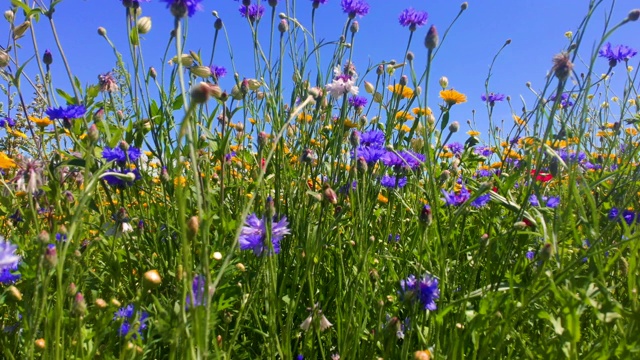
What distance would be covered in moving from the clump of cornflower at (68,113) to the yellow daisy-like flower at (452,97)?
144cm

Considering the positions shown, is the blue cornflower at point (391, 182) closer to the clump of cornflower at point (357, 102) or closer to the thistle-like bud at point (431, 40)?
the clump of cornflower at point (357, 102)

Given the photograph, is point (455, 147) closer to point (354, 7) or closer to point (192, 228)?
point (354, 7)

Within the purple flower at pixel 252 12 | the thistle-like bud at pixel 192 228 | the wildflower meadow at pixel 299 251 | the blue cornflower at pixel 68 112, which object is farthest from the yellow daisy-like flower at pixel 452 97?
the thistle-like bud at pixel 192 228

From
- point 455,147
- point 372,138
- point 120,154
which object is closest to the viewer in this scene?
point 120,154

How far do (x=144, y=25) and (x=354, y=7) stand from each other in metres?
0.98

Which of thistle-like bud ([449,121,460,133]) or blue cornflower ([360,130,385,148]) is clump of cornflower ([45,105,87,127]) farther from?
thistle-like bud ([449,121,460,133])

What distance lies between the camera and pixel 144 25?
149cm

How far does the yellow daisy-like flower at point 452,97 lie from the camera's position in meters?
2.21

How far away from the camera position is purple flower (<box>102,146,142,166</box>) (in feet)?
4.85

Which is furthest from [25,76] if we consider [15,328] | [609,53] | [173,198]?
[609,53]

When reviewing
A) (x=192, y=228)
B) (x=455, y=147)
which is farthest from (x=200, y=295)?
(x=455, y=147)

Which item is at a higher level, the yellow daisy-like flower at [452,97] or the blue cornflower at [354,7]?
the blue cornflower at [354,7]

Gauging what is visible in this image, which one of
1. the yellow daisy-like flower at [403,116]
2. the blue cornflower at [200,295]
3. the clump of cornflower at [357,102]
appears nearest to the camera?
the blue cornflower at [200,295]

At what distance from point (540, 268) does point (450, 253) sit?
833 mm
